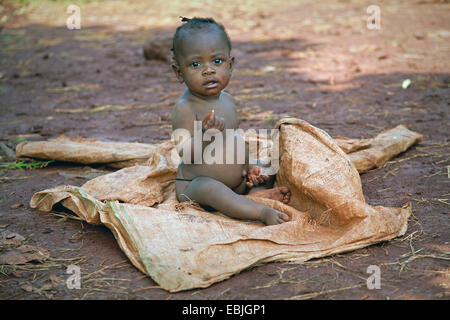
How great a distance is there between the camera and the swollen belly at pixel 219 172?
8.69 ft

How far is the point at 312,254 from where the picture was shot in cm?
217

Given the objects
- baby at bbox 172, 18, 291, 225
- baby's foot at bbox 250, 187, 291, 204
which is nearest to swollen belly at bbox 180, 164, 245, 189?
baby at bbox 172, 18, 291, 225

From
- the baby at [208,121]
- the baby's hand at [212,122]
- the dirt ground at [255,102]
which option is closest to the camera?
the dirt ground at [255,102]

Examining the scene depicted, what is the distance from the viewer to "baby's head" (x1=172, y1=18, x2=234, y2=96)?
2463mm

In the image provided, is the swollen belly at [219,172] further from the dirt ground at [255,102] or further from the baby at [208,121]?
the dirt ground at [255,102]

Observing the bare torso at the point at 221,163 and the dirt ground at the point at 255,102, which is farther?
the bare torso at the point at 221,163

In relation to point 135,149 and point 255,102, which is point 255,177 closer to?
point 135,149

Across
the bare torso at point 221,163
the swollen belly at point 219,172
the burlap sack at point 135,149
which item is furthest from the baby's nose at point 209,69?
the burlap sack at point 135,149

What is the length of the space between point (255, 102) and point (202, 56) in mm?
2468

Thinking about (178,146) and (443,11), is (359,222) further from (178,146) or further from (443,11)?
(443,11)

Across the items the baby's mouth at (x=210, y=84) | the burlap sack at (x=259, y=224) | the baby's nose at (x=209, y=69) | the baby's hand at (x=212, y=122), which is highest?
the baby's nose at (x=209, y=69)

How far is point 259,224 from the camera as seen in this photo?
2486 mm

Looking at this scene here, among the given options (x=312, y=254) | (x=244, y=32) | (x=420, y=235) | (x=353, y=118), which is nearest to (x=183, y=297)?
(x=312, y=254)
